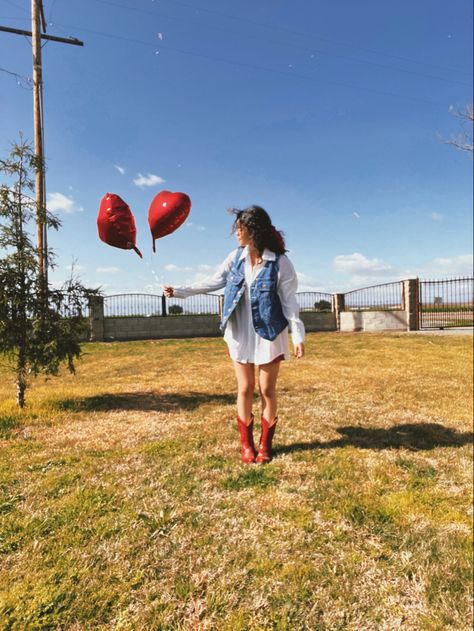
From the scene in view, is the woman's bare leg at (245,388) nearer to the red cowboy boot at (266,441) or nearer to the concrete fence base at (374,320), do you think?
the red cowboy boot at (266,441)

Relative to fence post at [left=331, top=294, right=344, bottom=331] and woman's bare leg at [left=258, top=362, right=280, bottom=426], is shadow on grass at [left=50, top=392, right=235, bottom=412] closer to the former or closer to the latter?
woman's bare leg at [left=258, top=362, right=280, bottom=426]

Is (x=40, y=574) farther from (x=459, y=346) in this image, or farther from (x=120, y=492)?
(x=459, y=346)

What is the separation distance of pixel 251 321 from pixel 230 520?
4.98 ft

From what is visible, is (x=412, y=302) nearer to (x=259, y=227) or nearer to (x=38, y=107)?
(x=259, y=227)

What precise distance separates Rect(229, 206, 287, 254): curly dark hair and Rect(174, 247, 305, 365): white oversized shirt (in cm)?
7

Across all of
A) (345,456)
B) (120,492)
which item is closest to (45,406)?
(120,492)

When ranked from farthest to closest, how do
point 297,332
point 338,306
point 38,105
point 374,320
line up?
point 338,306
point 374,320
point 38,105
point 297,332

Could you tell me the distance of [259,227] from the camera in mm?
2867

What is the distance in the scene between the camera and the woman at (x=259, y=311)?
2875 millimetres

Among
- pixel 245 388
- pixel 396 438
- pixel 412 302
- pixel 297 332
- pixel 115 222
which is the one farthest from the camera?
pixel 412 302

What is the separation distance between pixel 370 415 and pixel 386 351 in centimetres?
642

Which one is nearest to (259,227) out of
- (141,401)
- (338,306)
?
(141,401)

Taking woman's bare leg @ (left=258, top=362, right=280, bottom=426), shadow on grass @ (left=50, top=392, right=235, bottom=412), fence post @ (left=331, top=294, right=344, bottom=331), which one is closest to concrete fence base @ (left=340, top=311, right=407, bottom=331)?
fence post @ (left=331, top=294, right=344, bottom=331)

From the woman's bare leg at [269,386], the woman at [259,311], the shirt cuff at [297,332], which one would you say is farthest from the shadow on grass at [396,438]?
the shirt cuff at [297,332]
